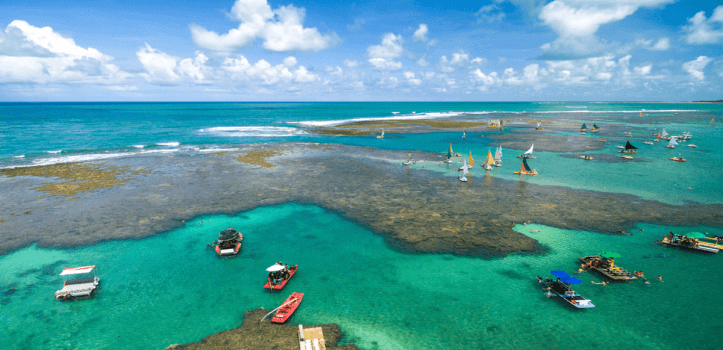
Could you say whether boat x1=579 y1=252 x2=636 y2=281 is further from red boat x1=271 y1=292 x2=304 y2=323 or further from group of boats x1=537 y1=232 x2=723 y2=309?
red boat x1=271 y1=292 x2=304 y2=323

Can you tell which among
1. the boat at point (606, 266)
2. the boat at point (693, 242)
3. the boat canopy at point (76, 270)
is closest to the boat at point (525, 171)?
the boat at point (693, 242)

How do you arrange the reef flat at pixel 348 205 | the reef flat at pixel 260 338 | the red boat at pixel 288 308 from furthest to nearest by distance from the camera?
the reef flat at pixel 348 205 < the red boat at pixel 288 308 < the reef flat at pixel 260 338

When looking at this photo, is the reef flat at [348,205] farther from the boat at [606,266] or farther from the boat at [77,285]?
the boat at [77,285]

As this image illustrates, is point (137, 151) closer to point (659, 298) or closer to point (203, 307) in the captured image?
point (203, 307)

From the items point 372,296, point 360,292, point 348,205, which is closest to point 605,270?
point 372,296

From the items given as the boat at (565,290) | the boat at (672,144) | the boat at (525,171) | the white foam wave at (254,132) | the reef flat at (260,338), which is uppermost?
the boat at (672,144)

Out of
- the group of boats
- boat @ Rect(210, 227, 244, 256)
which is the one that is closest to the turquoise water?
the group of boats
